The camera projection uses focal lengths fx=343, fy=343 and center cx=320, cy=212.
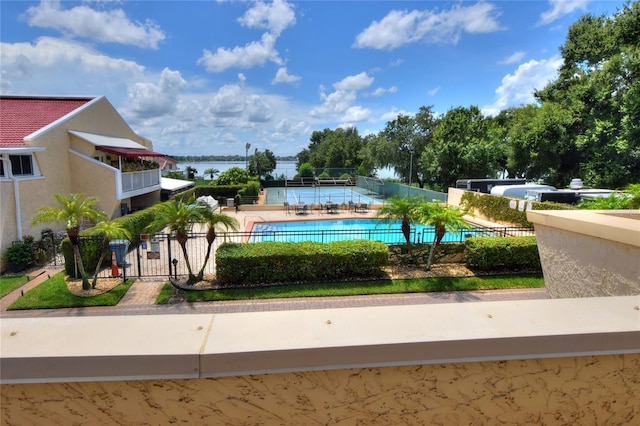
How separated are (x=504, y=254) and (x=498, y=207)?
11.3m

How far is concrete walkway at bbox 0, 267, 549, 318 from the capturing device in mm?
9006

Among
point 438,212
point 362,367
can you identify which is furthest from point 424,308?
point 438,212

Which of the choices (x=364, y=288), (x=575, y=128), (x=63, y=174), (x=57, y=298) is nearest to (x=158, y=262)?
(x=57, y=298)

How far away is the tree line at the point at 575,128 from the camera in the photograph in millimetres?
21281

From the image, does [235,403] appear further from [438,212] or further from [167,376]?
[438,212]

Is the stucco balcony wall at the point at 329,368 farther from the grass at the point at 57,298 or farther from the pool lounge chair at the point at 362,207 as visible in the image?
the pool lounge chair at the point at 362,207

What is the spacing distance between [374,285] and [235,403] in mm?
9776

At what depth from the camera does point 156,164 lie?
26.7 m

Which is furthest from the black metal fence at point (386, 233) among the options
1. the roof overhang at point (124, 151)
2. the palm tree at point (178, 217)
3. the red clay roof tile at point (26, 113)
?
the red clay roof tile at point (26, 113)

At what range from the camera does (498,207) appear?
71.7ft

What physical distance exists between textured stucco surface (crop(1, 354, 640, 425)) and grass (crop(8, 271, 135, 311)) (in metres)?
9.58

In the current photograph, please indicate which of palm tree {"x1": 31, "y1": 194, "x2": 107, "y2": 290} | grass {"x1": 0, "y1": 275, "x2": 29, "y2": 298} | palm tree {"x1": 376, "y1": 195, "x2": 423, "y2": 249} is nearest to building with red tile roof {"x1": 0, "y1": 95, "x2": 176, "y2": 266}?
grass {"x1": 0, "y1": 275, "x2": 29, "y2": 298}

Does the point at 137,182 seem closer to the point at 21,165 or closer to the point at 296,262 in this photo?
the point at 21,165

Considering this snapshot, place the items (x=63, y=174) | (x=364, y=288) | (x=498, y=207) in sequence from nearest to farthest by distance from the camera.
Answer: (x=364, y=288)
(x=63, y=174)
(x=498, y=207)
